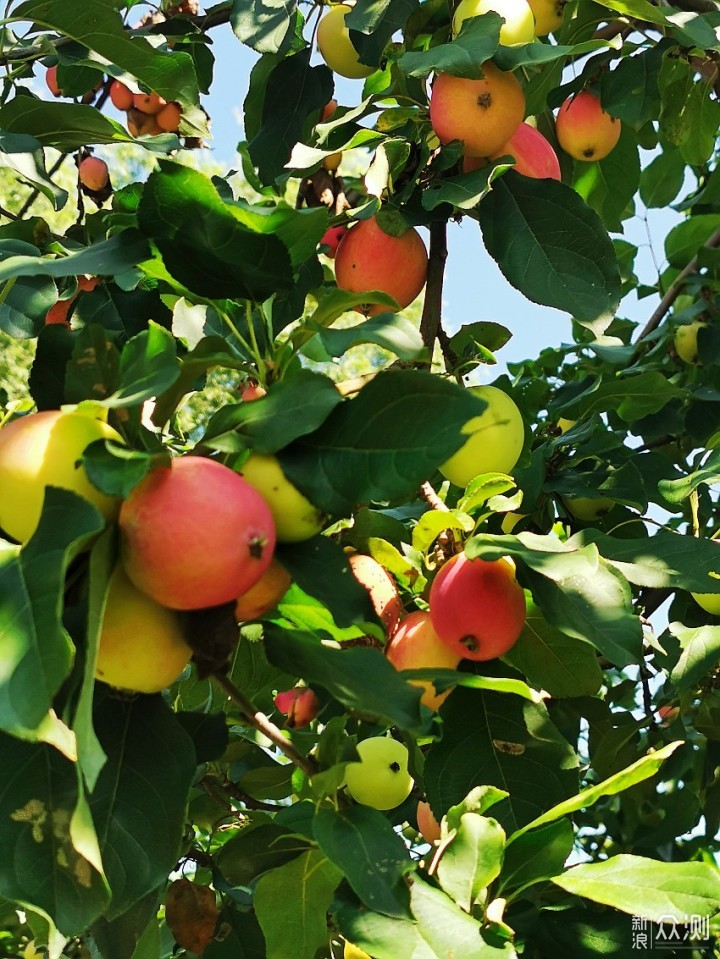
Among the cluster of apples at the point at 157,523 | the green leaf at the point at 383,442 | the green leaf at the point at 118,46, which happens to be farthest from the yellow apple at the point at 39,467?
the green leaf at the point at 118,46

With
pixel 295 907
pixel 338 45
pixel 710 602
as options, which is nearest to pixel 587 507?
pixel 710 602

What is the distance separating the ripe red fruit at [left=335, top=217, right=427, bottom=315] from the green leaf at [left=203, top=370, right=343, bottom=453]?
1.45 ft

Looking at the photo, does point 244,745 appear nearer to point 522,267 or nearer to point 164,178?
point 522,267

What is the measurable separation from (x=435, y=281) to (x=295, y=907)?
26.8 inches

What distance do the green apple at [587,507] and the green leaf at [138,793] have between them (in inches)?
42.4

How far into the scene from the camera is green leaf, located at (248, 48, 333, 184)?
1.51 meters

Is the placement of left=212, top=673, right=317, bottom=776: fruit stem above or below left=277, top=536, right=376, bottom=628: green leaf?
below

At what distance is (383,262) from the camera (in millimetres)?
1135

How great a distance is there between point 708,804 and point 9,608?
1.45 m

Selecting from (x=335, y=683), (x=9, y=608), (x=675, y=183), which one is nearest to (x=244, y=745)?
(x=335, y=683)

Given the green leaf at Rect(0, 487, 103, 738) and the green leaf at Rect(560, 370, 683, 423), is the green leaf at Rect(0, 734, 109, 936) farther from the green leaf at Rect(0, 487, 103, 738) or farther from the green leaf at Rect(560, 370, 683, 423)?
the green leaf at Rect(560, 370, 683, 423)

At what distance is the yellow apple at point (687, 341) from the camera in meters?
2.12

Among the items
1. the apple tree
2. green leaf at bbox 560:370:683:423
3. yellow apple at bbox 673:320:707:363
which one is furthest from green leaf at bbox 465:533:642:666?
yellow apple at bbox 673:320:707:363

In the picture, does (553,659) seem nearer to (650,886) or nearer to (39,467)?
(650,886)
